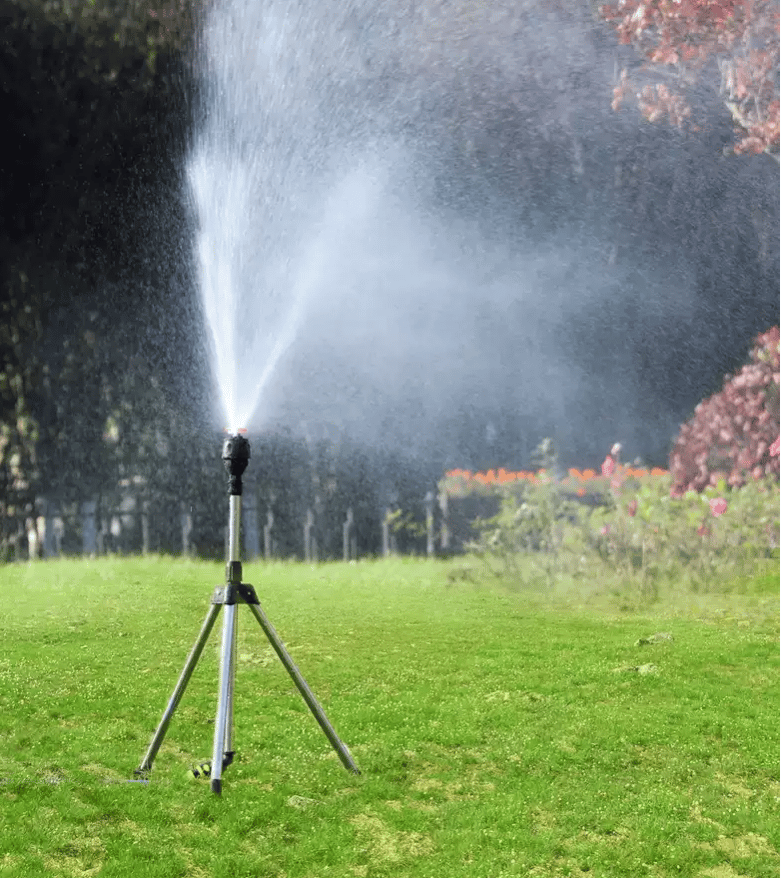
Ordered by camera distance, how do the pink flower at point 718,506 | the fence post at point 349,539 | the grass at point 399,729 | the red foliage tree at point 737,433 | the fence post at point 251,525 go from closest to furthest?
the grass at point 399,729, the pink flower at point 718,506, the red foliage tree at point 737,433, the fence post at point 251,525, the fence post at point 349,539

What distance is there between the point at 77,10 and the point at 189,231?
1595 millimetres

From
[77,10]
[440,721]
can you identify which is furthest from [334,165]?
[440,721]

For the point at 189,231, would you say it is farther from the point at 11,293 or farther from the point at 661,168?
the point at 661,168

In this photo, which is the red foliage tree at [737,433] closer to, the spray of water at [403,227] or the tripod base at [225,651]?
the spray of water at [403,227]

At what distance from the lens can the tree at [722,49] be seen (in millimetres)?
6871

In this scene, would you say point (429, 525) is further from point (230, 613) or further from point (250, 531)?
point (230, 613)

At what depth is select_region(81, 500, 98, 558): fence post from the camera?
640 cm

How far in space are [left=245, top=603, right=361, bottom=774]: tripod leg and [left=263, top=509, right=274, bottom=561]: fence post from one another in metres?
2.92

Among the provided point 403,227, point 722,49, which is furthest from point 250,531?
point 722,49

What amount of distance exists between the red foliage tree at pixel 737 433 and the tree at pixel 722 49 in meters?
1.63

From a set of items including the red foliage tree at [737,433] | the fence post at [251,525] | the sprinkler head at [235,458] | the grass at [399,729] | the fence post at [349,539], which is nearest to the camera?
the sprinkler head at [235,458]

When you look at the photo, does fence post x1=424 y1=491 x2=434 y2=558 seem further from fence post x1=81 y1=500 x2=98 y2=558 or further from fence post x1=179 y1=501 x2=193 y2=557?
fence post x1=81 y1=500 x2=98 y2=558

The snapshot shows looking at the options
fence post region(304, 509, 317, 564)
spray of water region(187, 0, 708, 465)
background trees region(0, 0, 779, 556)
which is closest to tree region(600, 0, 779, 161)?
background trees region(0, 0, 779, 556)

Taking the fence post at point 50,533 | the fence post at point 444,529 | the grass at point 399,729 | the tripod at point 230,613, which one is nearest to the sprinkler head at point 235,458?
the tripod at point 230,613
